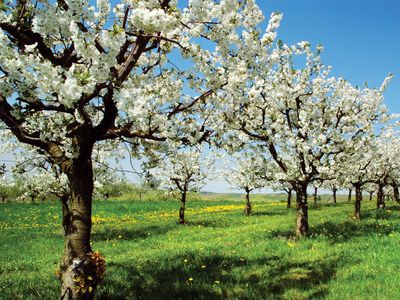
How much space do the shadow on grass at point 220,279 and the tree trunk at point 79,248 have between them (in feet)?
5.05

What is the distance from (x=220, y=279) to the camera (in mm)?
10141

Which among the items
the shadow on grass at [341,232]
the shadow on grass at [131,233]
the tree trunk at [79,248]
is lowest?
the shadow on grass at [131,233]

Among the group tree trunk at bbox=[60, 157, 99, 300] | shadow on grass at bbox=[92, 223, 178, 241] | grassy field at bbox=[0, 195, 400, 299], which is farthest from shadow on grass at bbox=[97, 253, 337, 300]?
shadow on grass at bbox=[92, 223, 178, 241]

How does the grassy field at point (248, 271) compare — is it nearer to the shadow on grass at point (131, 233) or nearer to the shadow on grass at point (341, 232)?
the shadow on grass at point (341, 232)

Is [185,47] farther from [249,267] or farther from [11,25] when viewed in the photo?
[249,267]

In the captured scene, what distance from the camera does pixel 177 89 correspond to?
9836 millimetres

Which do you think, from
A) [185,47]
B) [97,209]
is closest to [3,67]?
[185,47]

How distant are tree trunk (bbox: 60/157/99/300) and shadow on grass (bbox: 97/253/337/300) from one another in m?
1.54

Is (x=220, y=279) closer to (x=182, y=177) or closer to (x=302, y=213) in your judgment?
(x=302, y=213)

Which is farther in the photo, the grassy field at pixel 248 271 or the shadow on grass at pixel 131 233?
the shadow on grass at pixel 131 233

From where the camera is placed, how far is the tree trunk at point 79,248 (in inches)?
286

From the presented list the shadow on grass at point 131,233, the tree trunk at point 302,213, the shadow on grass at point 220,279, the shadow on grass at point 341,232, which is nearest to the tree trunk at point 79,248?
the shadow on grass at point 220,279

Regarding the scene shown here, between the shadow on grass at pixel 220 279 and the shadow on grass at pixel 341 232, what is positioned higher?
the shadow on grass at pixel 341 232

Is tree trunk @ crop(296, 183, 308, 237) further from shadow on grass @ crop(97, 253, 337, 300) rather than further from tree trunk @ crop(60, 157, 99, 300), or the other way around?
tree trunk @ crop(60, 157, 99, 300)
